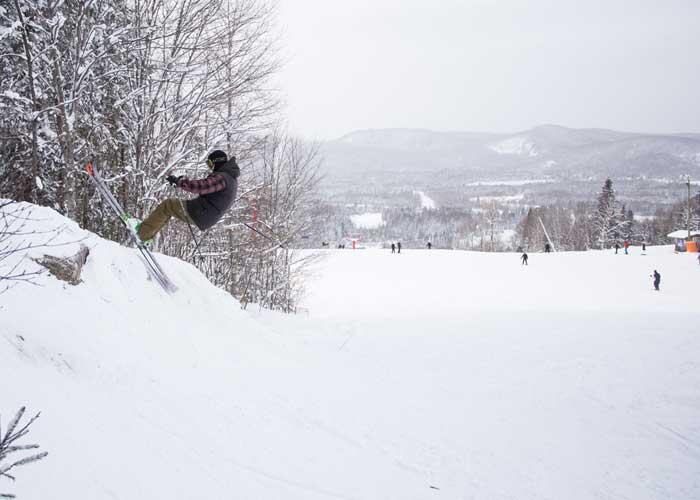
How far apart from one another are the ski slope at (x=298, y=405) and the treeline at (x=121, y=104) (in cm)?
267

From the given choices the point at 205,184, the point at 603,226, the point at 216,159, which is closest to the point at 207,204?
the point at 205,184

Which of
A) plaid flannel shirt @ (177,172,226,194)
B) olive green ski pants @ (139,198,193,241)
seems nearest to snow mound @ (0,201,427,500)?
olive green ski pants @ (139,198,193,241)

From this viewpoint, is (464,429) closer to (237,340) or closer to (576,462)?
(576,462)

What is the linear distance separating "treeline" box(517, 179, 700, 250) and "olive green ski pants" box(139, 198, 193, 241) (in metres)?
67.8

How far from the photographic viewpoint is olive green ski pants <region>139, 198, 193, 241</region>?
581 centimetres

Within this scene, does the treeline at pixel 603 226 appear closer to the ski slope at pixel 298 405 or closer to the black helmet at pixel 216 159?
the ski slope at pixel 298 405

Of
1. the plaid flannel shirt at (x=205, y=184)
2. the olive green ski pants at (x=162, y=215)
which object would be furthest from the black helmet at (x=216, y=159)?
the olive green ski pants at (x=162, y=215)

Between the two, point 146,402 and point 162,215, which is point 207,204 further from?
point 146,402

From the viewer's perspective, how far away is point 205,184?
548 cm

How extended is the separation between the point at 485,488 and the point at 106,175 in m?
8.55

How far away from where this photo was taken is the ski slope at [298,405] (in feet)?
9.73

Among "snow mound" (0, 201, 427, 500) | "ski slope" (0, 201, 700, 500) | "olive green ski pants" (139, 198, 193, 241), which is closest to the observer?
"snow mound" (0, 201, 427, 500)

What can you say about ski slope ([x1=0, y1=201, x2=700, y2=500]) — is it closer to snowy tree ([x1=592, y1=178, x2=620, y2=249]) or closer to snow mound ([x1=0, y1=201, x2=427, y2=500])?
snow mound ([x1=0, y1=201, x2=427, y2=500])

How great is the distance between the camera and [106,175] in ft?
29.2
